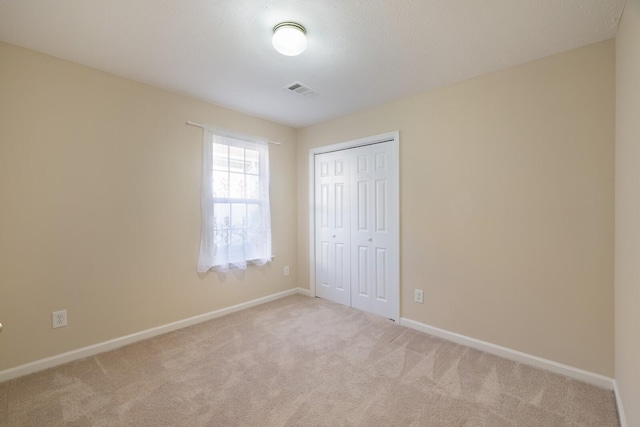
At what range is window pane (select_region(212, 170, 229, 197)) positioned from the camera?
3.13 meters

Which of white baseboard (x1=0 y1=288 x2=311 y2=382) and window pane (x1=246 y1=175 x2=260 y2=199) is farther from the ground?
window pane (x1=246 y1=175 x2=260 y2=199)

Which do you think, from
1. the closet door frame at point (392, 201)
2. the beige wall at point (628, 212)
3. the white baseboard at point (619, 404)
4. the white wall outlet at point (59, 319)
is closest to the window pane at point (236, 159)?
the closet door frame at point (392, 201)

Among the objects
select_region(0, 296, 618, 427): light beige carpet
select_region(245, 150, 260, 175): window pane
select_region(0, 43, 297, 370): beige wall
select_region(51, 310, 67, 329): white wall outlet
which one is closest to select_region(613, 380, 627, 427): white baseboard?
select_region(0, 296, 618, 427): light beige carpet

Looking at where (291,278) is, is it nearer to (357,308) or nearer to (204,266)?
(357,308)

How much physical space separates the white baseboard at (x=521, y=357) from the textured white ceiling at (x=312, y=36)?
7.63ft

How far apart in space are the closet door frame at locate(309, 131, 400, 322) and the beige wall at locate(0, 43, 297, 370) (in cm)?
124

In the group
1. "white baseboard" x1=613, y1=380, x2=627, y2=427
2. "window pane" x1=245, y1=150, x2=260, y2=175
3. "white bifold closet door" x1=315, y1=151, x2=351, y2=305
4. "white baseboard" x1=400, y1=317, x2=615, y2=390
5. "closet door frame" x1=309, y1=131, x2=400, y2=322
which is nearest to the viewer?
"white baseboard" x1=613, y1=380, x2=627, y2=427

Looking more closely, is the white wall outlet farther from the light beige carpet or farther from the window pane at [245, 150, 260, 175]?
the window pane at [245, 150, 260, 175]

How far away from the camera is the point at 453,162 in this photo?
2.62m

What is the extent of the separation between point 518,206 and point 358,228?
164 centimetres

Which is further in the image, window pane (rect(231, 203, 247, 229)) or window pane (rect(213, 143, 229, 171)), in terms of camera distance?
window pane (rect(231, 203, 247, 229))

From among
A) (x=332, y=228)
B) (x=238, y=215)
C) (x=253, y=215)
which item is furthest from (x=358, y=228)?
(x=238, y=215)

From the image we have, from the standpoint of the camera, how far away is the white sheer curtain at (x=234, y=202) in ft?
10.0

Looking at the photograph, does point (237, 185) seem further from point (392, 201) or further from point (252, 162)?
point (392, 201)
